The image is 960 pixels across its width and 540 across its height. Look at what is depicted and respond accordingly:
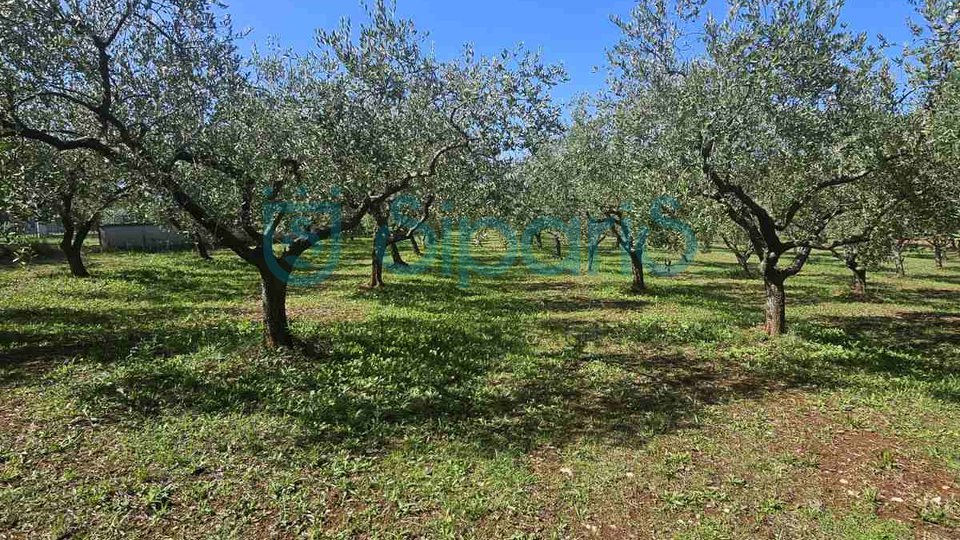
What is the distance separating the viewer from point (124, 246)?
37906mm

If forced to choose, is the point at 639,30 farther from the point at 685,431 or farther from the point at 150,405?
the point at 150,405

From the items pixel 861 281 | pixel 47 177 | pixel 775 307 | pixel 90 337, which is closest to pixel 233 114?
pixel 47 177

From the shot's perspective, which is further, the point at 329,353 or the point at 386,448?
the point at 329,353

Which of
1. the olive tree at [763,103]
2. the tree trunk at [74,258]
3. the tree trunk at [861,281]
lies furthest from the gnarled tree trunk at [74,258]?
the tree trunk at [861,281]

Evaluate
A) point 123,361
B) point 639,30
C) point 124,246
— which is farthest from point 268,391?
point 124,246

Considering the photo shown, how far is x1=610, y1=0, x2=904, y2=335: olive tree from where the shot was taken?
31.7 feet

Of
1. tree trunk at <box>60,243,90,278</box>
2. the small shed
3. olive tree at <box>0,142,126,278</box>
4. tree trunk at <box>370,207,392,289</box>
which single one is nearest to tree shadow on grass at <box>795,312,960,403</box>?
tree trunk at <box>370,207,392,289</box>

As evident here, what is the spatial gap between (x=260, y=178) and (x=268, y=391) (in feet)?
14.1

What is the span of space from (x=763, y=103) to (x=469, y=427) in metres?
8.31

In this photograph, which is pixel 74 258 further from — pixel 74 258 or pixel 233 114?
pixel 233 114

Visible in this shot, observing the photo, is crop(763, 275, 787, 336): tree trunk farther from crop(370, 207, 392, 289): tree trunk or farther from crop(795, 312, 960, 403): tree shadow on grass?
crop(370, 207, 392, 289): tree trunk

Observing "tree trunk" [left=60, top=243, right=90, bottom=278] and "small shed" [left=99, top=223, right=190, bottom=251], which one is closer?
"tree trunk" [left=60, top=243, right=90, bottom=278]

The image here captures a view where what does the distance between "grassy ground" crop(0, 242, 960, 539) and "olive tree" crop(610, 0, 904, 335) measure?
4327mm

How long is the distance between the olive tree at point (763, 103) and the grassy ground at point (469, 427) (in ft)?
14.2
